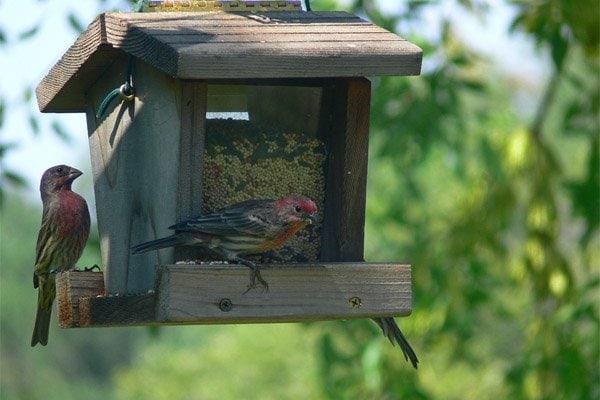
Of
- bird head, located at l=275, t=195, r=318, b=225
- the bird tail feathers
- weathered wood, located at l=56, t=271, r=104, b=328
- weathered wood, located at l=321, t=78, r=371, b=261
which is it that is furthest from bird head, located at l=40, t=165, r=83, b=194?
bird head, located at l=275, t=195, r=318, b=225

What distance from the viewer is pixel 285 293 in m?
4.89

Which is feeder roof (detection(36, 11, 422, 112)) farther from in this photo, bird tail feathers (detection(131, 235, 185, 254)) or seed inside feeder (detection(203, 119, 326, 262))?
bird tail feathers (detection(131, 235, 185, 254))

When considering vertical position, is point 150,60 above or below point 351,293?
above

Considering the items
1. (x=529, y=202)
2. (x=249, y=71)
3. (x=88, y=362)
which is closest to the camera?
(x=249, y=71)

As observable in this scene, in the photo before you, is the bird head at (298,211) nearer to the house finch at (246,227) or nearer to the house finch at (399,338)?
the house finch at (246,227)

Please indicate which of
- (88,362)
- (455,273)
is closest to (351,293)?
(455,273)

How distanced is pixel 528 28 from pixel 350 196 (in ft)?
12.3

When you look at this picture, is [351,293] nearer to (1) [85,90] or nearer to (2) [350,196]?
(2) [350,196]

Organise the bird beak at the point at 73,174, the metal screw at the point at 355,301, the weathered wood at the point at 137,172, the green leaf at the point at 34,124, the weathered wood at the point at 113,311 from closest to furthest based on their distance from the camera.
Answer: the weathered wood at the point at 113,311 < the metal screw at the point at 355,301 < the weathered wood at the point at 137,172 < the bird beak at the point at 73,174 < the green leaf at the point at 34,124

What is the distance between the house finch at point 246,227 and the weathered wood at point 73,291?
393 mm

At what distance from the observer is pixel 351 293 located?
502 centimetres

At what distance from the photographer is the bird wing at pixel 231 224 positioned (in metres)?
4.95

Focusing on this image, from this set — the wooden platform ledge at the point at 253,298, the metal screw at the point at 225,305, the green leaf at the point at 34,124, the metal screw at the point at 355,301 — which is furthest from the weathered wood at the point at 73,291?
the green leaf at the point at 34,124

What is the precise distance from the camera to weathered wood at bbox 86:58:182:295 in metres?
5.17
